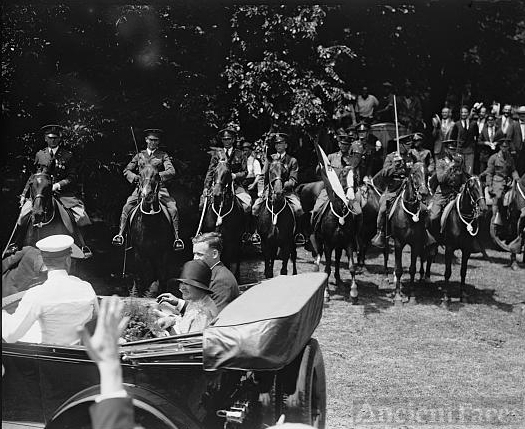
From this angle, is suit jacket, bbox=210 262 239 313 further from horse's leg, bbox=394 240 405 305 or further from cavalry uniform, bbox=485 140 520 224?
cavalry uniform, bbox=485 140 520 224

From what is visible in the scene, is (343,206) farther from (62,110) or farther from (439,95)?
(439,95)

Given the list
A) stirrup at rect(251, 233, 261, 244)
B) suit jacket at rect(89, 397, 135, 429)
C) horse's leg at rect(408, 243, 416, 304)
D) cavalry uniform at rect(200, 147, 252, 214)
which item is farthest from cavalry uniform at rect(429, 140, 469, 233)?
suit jacket at rect(89, 397, 135, 429)

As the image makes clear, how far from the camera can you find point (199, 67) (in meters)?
11.5

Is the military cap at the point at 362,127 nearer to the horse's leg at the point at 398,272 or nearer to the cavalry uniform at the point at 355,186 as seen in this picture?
the cavalry uniform at the point at 355,186

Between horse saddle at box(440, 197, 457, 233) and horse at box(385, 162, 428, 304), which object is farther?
horse saddle at box(440, 197, 457, 233)

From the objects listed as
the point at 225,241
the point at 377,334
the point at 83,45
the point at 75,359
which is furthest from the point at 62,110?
the point at 75,359

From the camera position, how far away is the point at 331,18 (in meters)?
13.0

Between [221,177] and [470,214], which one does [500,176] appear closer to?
[470,214]

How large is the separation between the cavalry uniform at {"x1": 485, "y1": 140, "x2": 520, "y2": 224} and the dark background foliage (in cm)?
201

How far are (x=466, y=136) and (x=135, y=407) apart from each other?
528 inches

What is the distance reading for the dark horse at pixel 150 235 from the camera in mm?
10430

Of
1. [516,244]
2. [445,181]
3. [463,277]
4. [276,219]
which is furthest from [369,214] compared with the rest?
[516,244]

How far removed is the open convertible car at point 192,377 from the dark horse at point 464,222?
25.4ft

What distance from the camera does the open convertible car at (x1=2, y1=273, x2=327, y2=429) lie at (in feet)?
14.1
